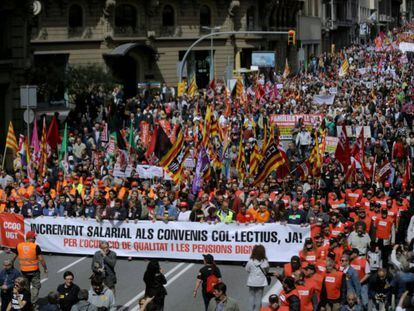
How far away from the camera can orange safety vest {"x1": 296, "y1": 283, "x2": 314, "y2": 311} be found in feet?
49.2

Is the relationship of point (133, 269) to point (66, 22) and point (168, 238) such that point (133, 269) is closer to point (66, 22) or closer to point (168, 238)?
point (168, 238)

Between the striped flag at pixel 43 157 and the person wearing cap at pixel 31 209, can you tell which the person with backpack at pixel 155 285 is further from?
the striped flag at pixel 43 157

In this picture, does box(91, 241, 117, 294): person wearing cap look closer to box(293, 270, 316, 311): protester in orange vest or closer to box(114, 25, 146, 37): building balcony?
box(293, 270, 316, 311): protester in orange vest

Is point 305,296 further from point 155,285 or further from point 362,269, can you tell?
point 155,285

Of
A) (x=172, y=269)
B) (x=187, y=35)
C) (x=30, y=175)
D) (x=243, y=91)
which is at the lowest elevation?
(x=172, y=269)

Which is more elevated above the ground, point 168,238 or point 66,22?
point 66,22

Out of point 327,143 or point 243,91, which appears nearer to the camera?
point 327,143

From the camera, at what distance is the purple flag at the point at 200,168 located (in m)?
24.8

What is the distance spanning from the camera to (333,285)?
51.1ft

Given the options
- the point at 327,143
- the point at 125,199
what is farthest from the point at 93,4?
the point at 125,199

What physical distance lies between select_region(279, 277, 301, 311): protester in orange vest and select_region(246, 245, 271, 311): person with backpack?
1947mm

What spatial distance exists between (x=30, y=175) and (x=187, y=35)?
39377 mm

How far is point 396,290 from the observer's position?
15.6m

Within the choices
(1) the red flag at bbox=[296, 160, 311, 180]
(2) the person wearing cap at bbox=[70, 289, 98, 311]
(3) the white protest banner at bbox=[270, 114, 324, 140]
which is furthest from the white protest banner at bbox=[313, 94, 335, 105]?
(2) the person wearing cap at bbox=[70, 289, 98, 311]
